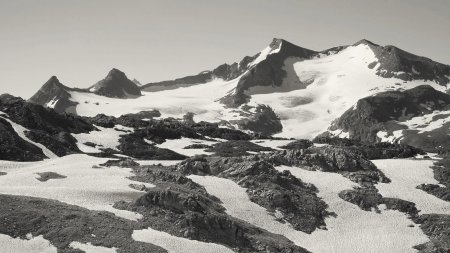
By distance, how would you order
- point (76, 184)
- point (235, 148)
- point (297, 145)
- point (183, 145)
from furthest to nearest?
point (297, 145) < point (183, 145) < point (235, 148) < point (76, 184)

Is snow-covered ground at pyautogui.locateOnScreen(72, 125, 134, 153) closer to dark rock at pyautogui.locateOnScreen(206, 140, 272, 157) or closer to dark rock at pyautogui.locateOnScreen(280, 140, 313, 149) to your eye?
dark rock at pyautogui.locateOnScreen(206, 140, 272, 157)

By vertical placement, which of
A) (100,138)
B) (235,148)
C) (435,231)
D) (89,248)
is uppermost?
(89,248)

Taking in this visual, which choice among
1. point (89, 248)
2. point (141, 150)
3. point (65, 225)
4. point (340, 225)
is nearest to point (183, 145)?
point (141, 150)

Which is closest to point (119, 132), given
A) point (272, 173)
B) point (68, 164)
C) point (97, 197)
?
point (68, 164)

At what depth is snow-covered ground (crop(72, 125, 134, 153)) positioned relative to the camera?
123 metres

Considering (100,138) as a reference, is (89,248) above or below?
above

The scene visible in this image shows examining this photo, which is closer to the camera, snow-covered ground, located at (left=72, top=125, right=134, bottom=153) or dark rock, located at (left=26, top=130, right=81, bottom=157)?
dark rock, located at (left=26, top=130, right=81, bottom=157)

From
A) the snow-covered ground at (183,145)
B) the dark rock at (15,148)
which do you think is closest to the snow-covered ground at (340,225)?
the dark rock at (15,148)

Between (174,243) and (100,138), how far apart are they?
8379cm

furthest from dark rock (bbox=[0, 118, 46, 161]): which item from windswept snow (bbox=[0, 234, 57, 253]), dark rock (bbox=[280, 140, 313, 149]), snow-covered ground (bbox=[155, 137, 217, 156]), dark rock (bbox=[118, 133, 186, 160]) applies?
dark rock (bbox=[280, 140, 313, 149])

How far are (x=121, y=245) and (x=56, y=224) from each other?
816 cm

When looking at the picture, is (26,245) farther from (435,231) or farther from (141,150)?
(141,150)

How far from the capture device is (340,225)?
74.4m

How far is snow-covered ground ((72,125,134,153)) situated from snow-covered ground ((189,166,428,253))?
48.0 metres
